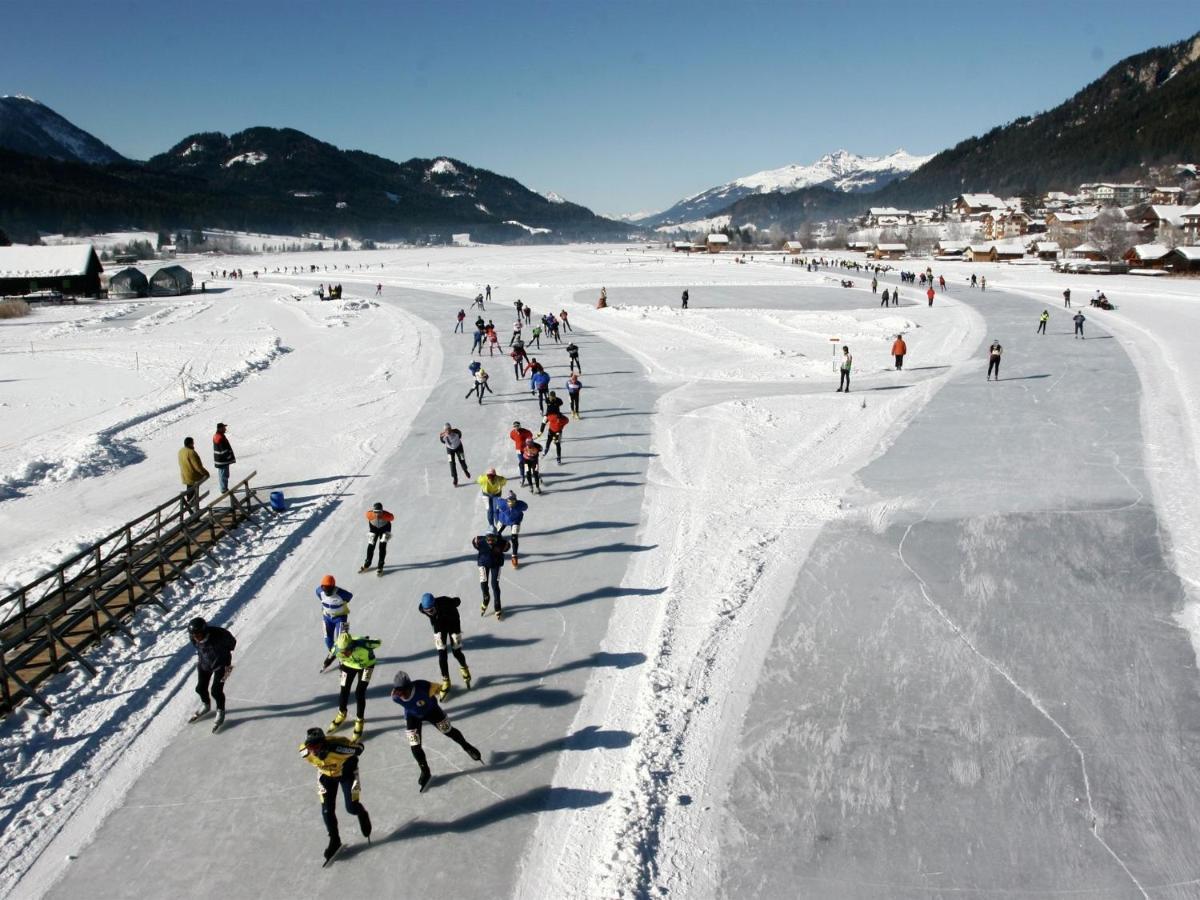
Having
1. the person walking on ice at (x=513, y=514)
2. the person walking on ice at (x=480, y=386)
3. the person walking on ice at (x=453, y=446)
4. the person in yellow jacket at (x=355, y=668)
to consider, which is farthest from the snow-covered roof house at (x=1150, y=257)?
the person in yellow jacket at (x=355, y=668)

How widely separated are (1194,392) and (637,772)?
19947 millimetres

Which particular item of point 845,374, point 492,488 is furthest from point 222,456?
point 845,374

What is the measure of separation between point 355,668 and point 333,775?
4.41 ft

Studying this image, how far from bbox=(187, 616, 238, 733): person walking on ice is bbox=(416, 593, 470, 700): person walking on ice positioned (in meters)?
1.68

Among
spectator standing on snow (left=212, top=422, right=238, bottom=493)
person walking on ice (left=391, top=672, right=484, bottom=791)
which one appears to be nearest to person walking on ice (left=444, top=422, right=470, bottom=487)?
spectator standing on snow (left=212, top=422, right=238, bottom=493)

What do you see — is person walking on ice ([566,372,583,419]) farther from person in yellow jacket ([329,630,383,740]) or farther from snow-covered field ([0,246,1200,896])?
person in yellow jacket ([329,630,383,740])

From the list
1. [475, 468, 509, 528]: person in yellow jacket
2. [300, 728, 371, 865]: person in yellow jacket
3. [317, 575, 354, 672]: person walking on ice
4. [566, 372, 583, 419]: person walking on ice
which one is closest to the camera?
[300, 728, 371, 865]: person in yellow jacket

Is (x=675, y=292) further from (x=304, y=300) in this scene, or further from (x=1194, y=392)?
(x=1194, y=392)

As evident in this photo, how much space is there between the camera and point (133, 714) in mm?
6945

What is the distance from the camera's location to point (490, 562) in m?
8.16

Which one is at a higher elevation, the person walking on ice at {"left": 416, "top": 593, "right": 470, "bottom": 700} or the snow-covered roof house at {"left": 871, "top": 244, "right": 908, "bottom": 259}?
the snow-covered roof house at {"left": 871, "top": 244, "right": 908, "bottom": 259}

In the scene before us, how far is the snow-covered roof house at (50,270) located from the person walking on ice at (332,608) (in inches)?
2430

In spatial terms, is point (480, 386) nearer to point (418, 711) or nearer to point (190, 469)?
point (190, 469)

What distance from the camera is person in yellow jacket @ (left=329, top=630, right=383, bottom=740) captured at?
6375 mm
